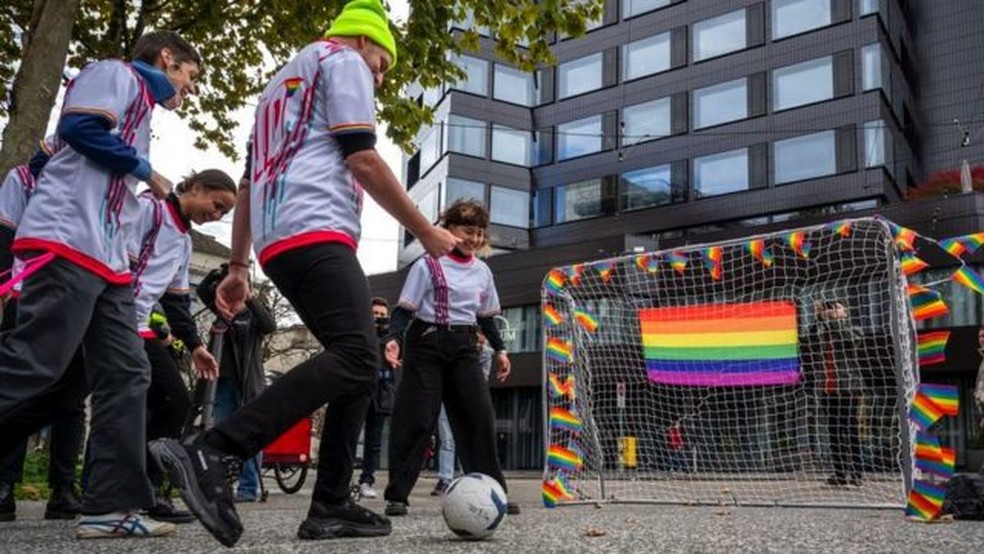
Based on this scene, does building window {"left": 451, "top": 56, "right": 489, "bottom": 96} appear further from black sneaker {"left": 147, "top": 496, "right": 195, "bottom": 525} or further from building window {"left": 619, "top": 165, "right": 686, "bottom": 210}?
black sneaker {"left": 147, "top": 496, "right": 195, "bottom": 525}

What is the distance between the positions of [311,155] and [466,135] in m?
32.4

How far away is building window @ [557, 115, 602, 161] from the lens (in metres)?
35.1

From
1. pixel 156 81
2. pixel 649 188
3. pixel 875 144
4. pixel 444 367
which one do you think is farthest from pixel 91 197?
pixel 649 188

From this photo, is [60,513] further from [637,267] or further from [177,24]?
[177,24]

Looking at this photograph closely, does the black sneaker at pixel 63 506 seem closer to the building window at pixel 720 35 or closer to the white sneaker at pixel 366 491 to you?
the white sneaker at pixel 366 491

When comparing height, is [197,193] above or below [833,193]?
below

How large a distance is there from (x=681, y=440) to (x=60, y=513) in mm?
7769

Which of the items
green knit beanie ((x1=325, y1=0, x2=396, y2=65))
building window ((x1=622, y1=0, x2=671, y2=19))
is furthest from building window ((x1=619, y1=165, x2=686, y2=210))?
green knit beanie ((x1=325, y1=0, x2=396, y2=65))

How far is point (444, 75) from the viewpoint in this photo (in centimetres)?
1089

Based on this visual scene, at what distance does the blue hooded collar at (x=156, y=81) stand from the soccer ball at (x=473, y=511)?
2.01 meters

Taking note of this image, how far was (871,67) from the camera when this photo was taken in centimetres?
2895

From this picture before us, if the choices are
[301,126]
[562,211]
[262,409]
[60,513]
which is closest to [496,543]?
[262,409]

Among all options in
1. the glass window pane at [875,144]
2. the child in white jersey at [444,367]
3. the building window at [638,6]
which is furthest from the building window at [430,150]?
the child in white jersey at [444,367]

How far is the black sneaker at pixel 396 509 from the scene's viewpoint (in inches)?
218
